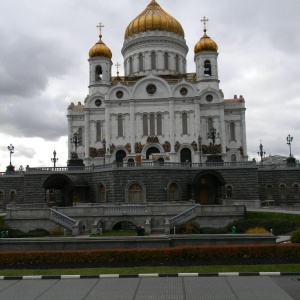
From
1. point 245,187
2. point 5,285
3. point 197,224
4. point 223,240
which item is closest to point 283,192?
point 245,187

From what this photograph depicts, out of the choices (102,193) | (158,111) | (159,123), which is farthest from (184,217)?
(158,111)

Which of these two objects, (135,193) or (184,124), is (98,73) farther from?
(135,193)

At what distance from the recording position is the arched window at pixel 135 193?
40594 millimetres

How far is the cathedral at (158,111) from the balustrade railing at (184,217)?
21.9 meters

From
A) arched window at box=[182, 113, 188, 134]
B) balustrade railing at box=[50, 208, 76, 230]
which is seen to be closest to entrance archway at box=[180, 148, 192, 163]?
arched window at box=[182, 113, 188, 134]

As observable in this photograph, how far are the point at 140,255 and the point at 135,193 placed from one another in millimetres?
23194

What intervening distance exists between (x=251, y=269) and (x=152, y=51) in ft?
172

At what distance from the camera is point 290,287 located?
43.5 ft

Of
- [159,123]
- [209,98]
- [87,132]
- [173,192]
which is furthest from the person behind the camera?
[87,132]

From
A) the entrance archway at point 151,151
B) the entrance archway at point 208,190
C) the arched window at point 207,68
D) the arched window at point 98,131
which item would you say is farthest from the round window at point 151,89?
the entrance archway at point 208,190

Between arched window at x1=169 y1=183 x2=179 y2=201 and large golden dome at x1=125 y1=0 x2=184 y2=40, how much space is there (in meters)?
31.5

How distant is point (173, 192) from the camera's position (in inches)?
1639

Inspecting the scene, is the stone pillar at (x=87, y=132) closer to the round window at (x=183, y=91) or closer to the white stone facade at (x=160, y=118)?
the white stone facade at (x=160, y=118)

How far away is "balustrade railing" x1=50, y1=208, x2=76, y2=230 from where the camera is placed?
32.6 m
